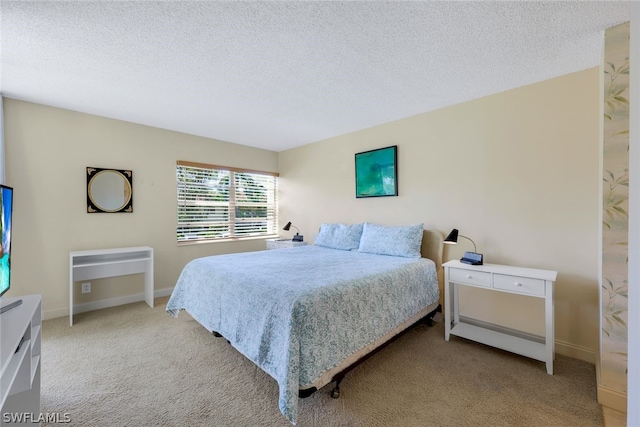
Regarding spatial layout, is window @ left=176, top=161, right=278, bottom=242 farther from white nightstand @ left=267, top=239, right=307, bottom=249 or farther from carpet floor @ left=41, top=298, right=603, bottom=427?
carpet floor @ left=41, top=298, right=603, bottom=427

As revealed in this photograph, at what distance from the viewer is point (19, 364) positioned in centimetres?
112

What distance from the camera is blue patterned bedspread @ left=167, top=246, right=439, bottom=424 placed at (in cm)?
157

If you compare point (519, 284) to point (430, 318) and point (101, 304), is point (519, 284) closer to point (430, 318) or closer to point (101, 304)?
point (430, 318)

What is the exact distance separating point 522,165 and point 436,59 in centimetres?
129

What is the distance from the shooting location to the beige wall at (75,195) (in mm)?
2836

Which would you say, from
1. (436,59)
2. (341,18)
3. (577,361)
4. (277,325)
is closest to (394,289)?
(277,325)

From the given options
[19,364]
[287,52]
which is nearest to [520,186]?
[287,52]

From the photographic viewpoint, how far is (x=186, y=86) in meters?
2.47

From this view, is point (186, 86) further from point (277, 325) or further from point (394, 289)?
point (394, 289)

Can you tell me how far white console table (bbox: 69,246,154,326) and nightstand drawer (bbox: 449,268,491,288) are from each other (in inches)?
134

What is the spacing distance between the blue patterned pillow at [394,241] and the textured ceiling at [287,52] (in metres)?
1.38

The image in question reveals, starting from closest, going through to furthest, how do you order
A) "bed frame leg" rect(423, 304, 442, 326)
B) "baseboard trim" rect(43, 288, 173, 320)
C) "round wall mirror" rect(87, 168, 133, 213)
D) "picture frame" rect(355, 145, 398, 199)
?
"bed frame leg" rect(423, 304, 442, 326), "baseboard trim" rect(43, 288, 173, 320), "round wall mirror" rect(87, 168, 133, 213), "picture frame" rect(355, 145, 398, 199)
